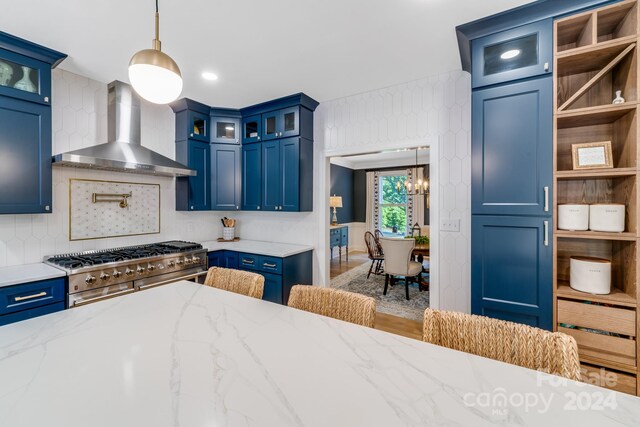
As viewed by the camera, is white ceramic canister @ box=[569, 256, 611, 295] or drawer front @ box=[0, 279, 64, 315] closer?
white ceramic canister @ box=[569, 256, 611, 295]

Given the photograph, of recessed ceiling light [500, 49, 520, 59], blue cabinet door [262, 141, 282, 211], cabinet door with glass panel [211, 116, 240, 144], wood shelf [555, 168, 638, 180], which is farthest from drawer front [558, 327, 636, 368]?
cabinet door with glass panel [211, 116, 240, 144]

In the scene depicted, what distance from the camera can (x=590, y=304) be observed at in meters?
1.59

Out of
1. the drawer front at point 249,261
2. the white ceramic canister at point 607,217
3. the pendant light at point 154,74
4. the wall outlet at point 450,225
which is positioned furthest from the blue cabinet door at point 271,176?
the white ceramic canister at point 607,217

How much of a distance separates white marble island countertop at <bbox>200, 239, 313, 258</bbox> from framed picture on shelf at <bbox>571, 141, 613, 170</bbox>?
240 cm

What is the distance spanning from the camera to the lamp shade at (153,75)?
108 centimetres

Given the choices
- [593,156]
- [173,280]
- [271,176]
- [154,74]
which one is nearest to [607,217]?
[593,156]

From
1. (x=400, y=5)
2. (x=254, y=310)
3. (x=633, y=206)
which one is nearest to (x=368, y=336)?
(x=254, y=310)

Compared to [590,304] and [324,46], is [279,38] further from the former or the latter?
[590,304]

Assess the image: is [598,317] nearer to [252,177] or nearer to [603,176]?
[603,176]

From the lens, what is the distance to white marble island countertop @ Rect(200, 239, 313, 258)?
302 centimetres

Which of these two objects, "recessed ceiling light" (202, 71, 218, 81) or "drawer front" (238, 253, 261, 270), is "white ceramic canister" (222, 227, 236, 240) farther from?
"recessed ceiling light" (202, 71, 218, 81)

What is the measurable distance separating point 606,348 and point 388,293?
2.69 metres

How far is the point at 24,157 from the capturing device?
2.10m

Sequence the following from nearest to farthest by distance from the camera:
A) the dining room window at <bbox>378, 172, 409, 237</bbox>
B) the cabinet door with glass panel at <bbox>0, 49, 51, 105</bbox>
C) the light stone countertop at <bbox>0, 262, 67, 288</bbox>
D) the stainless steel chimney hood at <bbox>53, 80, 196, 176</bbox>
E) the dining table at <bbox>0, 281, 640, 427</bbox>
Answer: the dining table at <bbox>0, 281, 640, 427</bbox> → the light stone countertop at <bbox>0, 262, 67, 288</bbox> → the cabinet door with glass panel at <bbox>0, 49, 51, 105</bbox> → the stainless steel chimney hood at <bbox>53, 80, 196, 176</bbox> → the dining room window at <bbox>378, 172, 409, 237</bbox>
